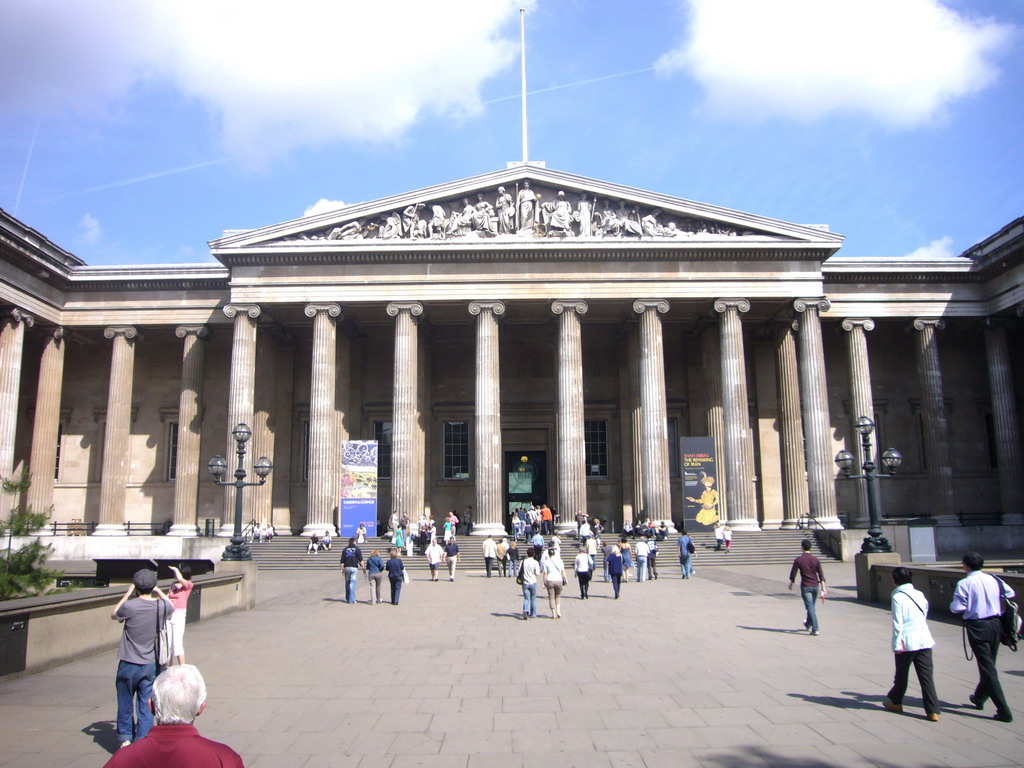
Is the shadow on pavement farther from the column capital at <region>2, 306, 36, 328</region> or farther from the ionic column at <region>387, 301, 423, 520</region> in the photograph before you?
the column capital at <region>2, 306, 36, 328</region>

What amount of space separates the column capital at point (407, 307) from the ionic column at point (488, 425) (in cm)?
220

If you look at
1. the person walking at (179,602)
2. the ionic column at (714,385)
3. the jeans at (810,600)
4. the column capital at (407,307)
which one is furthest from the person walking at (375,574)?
the ionic column at (714,385)

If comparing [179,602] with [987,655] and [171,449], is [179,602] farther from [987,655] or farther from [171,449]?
[171,449]

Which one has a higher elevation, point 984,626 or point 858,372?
point 858,372

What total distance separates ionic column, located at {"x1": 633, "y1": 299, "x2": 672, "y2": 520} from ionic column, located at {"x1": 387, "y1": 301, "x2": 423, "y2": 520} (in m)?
9.36

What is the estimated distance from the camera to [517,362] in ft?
139

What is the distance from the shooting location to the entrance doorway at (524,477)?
4169cm

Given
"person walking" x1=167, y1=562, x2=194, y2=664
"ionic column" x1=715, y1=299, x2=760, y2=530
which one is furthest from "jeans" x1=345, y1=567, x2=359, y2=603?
"ionic column" x1=715, y1=299, x2=760, y2=530

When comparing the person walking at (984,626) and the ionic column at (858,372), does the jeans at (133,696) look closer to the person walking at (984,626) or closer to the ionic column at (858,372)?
the person walking at (984,626)

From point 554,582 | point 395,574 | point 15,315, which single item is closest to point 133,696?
point 554,582

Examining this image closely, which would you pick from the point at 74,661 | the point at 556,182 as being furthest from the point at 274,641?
the point at 556,182

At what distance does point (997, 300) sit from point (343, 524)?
102ft

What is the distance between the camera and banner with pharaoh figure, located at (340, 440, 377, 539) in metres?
32.6

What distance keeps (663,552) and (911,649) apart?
22878mm
